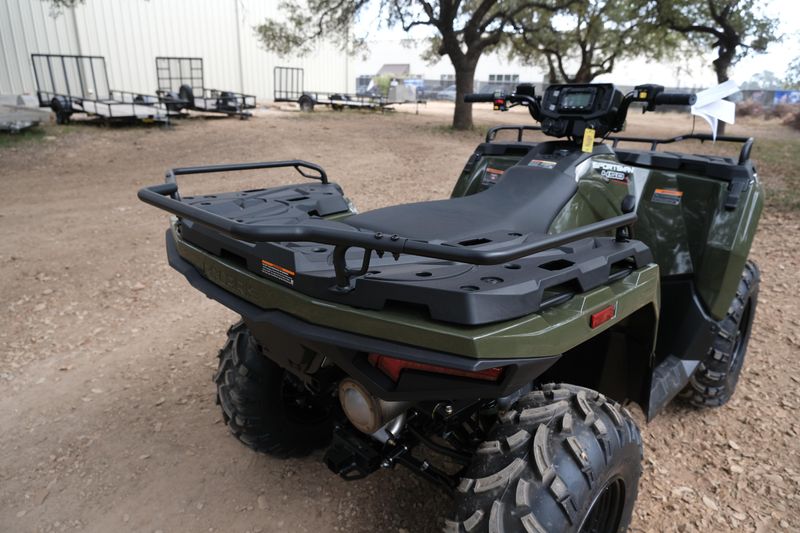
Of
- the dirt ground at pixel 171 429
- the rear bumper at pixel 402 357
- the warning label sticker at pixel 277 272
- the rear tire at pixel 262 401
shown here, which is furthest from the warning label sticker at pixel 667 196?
the warning label sticker at pixel 277 272

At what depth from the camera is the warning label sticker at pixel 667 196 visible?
306 cm

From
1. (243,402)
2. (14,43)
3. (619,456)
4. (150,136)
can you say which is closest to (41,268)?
(243,402)

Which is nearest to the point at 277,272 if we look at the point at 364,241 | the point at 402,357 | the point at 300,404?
the point at 364,241

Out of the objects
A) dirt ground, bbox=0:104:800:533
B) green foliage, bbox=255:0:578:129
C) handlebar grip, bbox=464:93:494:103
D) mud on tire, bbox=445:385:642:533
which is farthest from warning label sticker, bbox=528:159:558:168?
green foliage, bbox=255:0:578:129

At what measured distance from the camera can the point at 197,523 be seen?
235 cm

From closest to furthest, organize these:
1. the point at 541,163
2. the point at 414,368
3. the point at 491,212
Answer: the point at 414,368
the point at 491,212
the point at 541,163

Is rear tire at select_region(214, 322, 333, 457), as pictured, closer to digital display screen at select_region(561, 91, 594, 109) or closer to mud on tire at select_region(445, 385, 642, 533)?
mud on tire at select_region(445, 385, 642, 533)

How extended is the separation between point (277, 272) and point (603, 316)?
3.25 feet

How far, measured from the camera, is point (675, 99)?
259cm

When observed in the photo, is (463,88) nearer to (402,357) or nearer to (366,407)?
(366,407)

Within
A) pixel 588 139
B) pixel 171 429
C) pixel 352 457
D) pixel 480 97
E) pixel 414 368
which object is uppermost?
pixel 480 97

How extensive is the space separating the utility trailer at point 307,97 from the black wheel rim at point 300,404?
77.3 ft

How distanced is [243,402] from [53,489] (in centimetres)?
98

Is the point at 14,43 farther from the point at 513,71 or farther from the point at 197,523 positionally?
the point at 513,71
